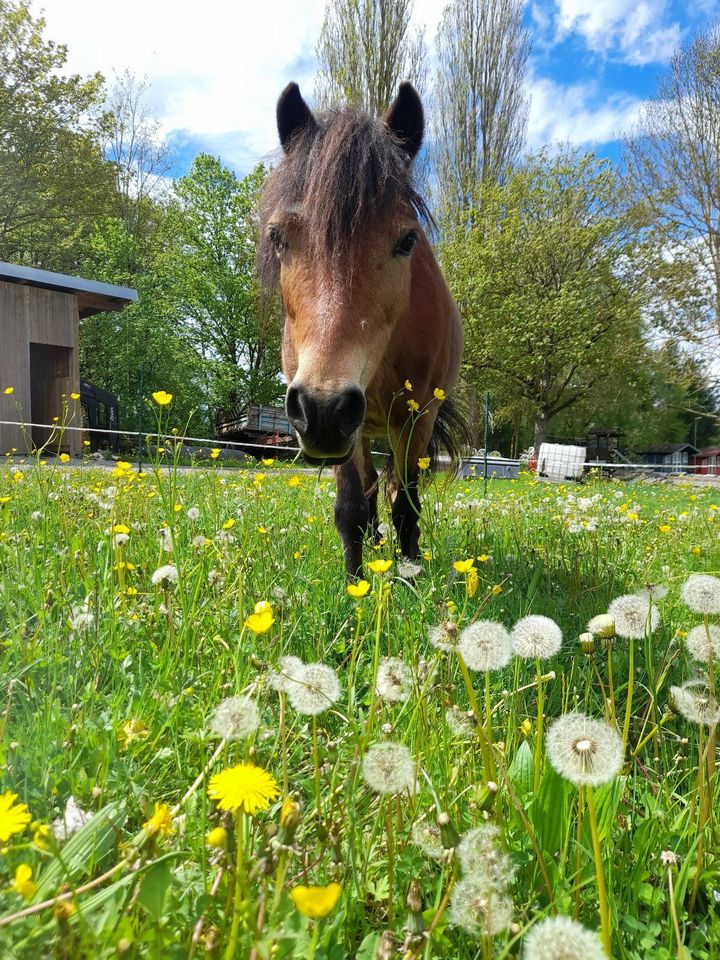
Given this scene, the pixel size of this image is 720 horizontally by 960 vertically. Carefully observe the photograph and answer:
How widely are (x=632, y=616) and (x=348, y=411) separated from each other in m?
1.07

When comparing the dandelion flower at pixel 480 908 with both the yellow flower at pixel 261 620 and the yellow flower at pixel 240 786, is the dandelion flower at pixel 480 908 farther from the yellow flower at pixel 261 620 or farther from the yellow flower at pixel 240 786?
the yellow flower at pixel 261 620

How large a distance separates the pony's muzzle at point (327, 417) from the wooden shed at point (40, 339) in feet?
49.8

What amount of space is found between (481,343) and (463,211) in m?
7.99

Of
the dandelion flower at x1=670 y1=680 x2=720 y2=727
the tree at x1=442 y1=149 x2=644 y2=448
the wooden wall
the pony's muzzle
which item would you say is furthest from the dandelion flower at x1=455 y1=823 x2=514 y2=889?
the tree at x1=442 y1=149 x2=644 y2=448

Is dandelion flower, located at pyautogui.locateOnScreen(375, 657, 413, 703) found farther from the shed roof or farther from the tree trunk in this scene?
the tree trunk

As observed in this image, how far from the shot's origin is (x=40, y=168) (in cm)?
2466

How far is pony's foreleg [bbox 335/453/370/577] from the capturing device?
3.28 m

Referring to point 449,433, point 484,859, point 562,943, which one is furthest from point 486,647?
point 449,433

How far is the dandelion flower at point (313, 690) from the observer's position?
1019mm

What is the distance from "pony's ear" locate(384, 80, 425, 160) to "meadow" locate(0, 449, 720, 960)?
102 inches

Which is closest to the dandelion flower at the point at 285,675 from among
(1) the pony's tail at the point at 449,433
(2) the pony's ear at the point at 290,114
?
(2) the pony's ear at the point at 290,114

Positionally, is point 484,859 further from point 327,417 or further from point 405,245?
point 405,245

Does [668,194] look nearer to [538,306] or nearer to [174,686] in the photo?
[538,306]

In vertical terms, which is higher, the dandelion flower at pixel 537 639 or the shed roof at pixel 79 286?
the shed roof at pixel 79 286
